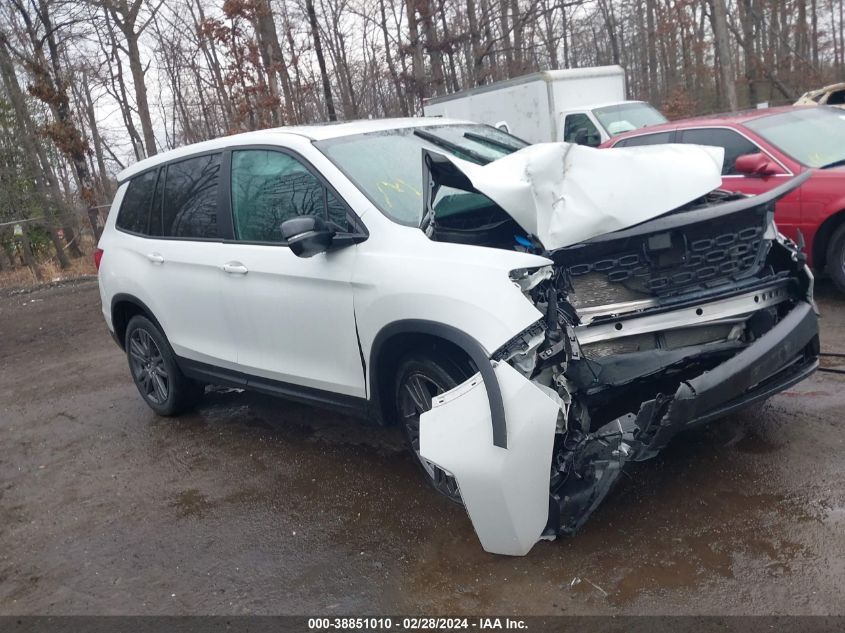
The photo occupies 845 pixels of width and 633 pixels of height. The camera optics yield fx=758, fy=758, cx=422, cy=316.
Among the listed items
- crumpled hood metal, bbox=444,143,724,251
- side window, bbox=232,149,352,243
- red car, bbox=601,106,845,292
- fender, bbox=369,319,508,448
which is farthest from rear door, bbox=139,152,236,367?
red car, bbox=601,106,845,292

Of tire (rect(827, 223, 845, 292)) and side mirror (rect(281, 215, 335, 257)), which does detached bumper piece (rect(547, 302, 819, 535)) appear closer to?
side mirror (rect(281, 215, 335, 257))

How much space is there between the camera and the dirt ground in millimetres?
3051

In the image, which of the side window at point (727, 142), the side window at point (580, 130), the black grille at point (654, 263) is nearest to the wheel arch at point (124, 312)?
the black grille at point (654, 263)

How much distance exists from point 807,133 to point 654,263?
4481mm

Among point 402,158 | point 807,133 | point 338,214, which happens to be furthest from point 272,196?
point 807,133

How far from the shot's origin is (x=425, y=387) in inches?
146

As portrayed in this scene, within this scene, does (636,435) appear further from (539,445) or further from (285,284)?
(285,284)

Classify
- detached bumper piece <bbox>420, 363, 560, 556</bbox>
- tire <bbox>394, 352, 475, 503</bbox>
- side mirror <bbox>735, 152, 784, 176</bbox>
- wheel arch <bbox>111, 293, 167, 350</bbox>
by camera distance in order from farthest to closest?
side mirror <bbox>735, 152, 784, 176</bbox> → wheel arch <bbox>111, 293, 167, 350</bbox> → tire <bbox>394, 352, 475, 503</bbox> → detached bumper piece <bbox>420, 363, 560, 556</bbox>

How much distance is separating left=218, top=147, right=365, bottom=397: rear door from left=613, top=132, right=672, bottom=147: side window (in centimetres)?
450

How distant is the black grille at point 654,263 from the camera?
11.0ft

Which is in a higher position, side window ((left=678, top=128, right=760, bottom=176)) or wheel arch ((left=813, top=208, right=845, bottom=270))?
side window ((left=678, top=128, right=760, bottom=176))

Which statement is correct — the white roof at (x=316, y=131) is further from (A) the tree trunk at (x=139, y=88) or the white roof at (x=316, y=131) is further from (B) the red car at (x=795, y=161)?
(A) the tree trunk at (x=139, y=88)

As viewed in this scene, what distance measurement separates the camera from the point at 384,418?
3.96 meters

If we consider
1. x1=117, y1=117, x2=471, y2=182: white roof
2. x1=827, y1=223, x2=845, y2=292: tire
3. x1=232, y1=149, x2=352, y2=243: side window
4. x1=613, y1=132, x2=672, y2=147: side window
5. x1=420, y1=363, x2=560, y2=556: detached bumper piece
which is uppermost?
x1=117, y1=117, x2=471, y2=182: white roof
